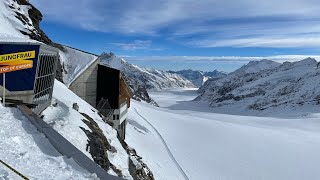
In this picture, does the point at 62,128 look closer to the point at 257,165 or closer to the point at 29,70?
the point at 29,70

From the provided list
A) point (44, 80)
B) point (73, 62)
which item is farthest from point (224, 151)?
point (44, 80)

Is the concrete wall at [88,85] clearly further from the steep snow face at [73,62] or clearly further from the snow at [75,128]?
the snow at [75,128]

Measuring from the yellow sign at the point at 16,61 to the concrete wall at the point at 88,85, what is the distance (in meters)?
17.9

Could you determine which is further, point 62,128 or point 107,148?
point 107,148

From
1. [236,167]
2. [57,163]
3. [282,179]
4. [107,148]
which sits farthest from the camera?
[236,167]

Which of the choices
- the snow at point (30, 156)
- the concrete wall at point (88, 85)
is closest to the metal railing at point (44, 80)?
the snow at point (30, 156)

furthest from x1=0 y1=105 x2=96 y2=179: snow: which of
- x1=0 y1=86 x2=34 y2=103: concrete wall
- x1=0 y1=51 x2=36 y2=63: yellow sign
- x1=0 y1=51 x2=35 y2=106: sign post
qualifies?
x1=0 y1=86 x2=34 y2=103: concrete wall

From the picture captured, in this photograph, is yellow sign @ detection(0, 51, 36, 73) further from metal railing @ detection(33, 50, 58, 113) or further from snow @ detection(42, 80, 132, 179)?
snow @ detection(42, 80, 132, 179)

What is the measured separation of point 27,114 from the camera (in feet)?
39.4

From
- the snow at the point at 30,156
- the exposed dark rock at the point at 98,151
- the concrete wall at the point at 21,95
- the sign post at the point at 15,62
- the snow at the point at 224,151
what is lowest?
the snow at the point at 224,151

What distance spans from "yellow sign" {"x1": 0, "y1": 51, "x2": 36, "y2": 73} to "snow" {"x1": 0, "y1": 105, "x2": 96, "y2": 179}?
132 inches

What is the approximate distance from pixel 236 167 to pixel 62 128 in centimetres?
2110

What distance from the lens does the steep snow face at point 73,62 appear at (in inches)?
1352

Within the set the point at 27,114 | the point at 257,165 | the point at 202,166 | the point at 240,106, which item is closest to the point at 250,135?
the point at 257,165
